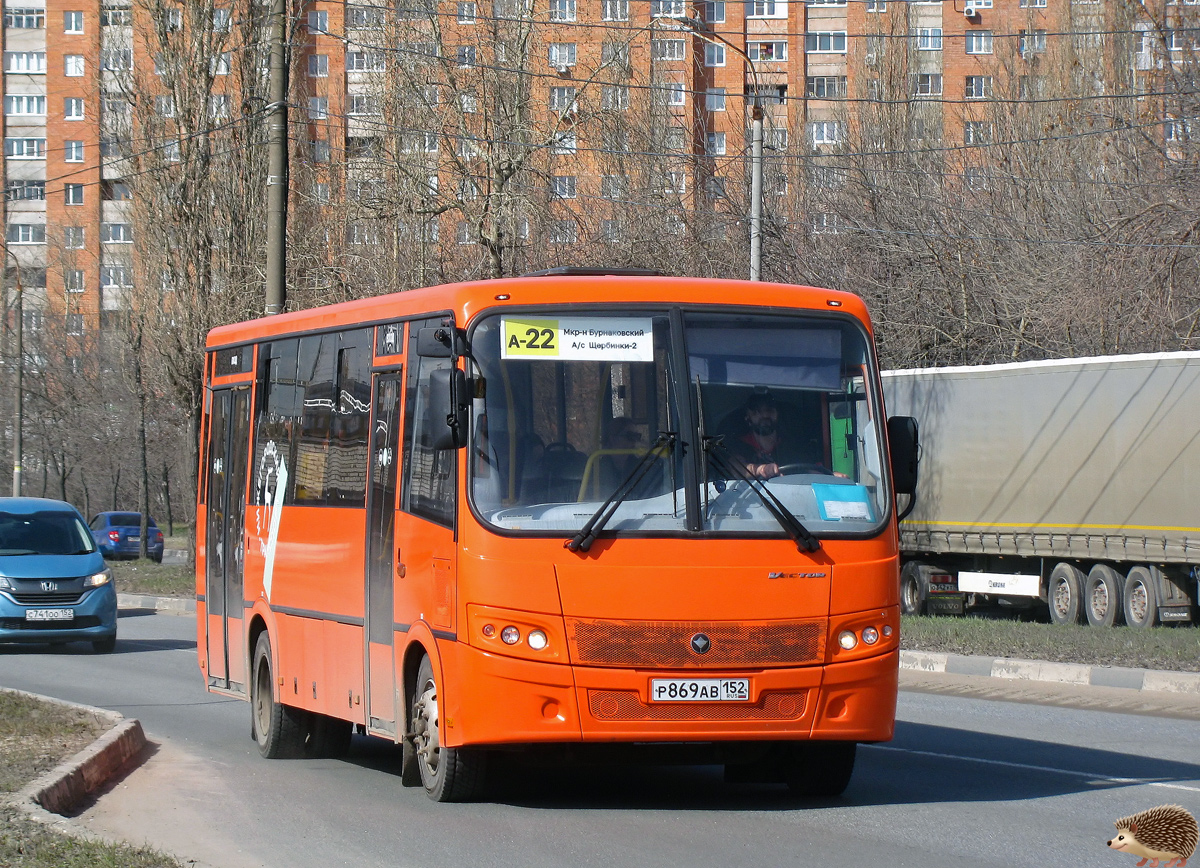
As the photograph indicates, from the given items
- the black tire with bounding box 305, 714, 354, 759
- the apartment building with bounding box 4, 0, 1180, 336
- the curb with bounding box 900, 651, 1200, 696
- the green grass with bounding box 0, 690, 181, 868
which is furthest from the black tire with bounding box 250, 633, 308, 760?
the apartment building with bounding box 4, 0, 1180, 336

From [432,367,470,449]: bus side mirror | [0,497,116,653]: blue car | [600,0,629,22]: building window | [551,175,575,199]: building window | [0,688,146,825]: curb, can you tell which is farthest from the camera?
[600,0,629,22]: building window

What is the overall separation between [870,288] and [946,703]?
19.3 m

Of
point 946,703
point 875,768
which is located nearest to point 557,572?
point 875,768

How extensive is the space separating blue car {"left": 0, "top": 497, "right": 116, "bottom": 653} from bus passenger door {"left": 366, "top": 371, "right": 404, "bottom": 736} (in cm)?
1084

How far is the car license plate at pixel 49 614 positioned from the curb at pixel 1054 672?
9.60 m

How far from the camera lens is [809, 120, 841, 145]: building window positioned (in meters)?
37.2

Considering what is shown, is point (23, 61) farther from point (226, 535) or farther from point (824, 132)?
point (226, 535)

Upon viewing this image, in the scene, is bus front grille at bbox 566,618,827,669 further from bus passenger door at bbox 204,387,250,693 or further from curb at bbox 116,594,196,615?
curb at bbox 116,594,196,615

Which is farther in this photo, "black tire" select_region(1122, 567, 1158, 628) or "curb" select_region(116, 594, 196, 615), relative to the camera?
"curb" select_region(116, 594, 196, 615)

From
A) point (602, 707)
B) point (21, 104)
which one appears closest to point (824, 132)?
point (602, 707)

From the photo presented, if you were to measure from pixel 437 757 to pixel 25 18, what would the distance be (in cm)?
8051

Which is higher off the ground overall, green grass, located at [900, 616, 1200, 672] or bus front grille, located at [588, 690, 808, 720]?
bus front grille, located at [588, 690, 808, 720]

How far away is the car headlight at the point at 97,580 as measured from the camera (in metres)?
19.3

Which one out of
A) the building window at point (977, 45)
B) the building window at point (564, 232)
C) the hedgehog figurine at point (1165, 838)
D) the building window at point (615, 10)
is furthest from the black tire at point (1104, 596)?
the building window at point (977, 45)
